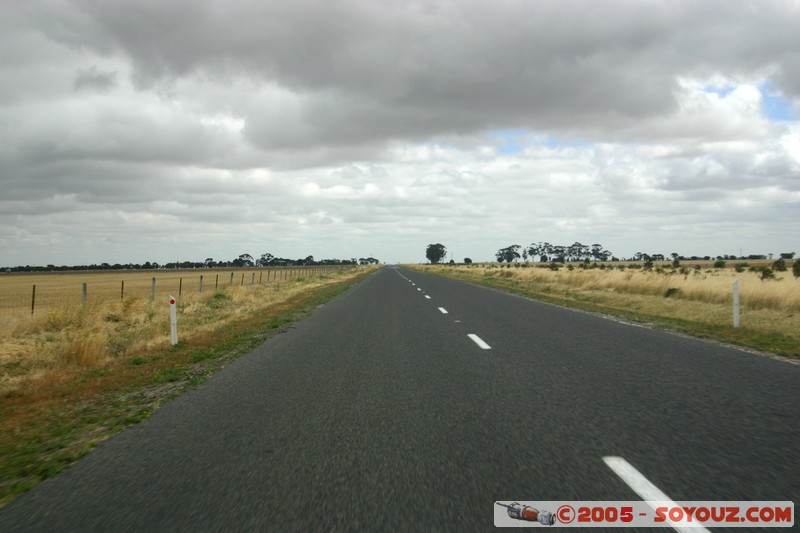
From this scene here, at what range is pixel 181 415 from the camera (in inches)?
254

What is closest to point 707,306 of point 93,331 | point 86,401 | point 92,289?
point 86,401

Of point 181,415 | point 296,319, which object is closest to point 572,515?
point 181,415

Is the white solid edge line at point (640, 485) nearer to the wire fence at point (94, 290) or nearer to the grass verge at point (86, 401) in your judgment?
the grass verge at point (86, 401)

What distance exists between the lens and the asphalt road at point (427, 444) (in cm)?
373

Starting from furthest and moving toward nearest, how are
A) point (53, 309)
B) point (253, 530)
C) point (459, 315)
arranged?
point (53, 309)
point (459, 315)
point (253, 530)

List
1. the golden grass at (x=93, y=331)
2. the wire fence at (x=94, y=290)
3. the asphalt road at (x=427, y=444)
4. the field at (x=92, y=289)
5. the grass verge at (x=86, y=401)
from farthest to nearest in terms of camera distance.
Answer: the field at (x=92, y=289) → the wire fence at (x=94, y=290) → the golden grass at (x=93, y=331) → the grass verge at (x=86, y=401) → the asphalt road at (x=427, y=444)

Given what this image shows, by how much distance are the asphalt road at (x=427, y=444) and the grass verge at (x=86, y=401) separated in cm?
34

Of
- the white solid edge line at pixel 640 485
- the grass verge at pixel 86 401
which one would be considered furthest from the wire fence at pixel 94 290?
the white solid edge line at pixel 640 485

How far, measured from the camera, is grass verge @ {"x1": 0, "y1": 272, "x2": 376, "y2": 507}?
519 cm

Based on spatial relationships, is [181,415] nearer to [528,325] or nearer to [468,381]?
[468,381]

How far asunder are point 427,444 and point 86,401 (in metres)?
5.41

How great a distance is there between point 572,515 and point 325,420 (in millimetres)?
2950
